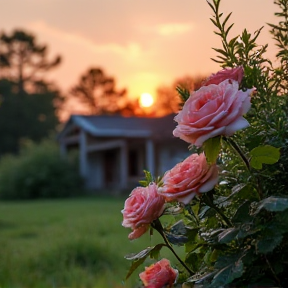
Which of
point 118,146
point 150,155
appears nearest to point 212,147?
point 150,155

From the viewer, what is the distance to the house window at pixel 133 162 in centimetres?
2181

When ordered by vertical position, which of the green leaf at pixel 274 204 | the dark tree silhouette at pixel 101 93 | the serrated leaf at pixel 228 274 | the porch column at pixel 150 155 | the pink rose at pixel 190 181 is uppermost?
the dark tree silhouette at pixel 101 93

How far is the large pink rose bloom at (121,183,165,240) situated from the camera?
1060 millimetres

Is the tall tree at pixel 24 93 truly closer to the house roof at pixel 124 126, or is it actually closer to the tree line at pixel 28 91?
the tree line at pixel 28 91

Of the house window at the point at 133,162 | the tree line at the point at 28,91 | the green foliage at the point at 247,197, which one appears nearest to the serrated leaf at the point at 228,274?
the green foliage at the point at 247,197

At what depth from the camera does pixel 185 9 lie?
189 cm

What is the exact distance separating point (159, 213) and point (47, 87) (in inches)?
1481

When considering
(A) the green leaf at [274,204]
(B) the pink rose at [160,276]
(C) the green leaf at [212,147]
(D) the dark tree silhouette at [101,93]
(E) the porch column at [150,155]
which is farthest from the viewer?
(D) the dark tree silhouette at [101,93]

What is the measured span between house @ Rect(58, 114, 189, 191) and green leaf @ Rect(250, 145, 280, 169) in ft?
55.3

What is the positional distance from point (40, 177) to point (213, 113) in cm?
1924

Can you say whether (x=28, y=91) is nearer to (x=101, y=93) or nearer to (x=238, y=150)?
(x=101, y=93)

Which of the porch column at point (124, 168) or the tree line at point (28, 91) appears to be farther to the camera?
the tree line at point (28, 91)

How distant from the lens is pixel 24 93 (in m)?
36.4

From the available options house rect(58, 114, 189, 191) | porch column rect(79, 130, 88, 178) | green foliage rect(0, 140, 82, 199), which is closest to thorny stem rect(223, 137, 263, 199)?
house rect(58, 114, 189, 191)
